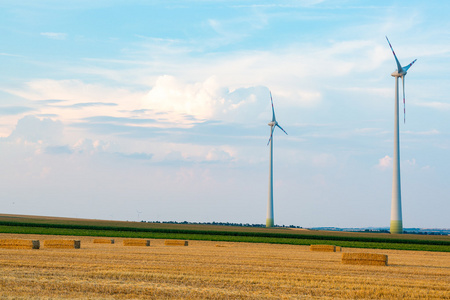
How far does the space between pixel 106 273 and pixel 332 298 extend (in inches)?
414

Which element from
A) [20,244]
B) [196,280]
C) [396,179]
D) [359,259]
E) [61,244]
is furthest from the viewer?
[396,179]

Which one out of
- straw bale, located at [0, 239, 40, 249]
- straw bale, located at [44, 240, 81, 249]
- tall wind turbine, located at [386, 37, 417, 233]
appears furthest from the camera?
tall wind turbine, located at [386, 37, 417, 233]

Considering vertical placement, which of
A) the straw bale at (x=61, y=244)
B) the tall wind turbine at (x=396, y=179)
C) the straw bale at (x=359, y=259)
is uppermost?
the tall wind turbine at (x=396, y=179)

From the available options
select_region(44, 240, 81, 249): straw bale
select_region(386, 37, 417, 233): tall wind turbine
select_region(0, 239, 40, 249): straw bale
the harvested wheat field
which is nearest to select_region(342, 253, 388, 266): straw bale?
the harvested wheat field

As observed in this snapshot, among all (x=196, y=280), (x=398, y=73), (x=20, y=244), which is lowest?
(x=196, y=280)

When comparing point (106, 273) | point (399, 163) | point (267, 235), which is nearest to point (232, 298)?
point (106, 273)

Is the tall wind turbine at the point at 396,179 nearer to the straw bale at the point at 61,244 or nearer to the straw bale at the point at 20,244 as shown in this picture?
the straw bale at the point at 61,244

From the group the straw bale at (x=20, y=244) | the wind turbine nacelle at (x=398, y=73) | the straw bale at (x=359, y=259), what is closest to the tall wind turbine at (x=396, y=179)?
the wind turbine nacelle at (x=398, y=73)

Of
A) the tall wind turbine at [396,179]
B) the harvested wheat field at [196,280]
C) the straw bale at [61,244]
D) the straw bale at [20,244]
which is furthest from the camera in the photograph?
the tall wind turbine at [396,179]

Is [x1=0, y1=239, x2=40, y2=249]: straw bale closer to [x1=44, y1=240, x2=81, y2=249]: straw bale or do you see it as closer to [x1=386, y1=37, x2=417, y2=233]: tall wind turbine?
[x1=44, y1=240, x2=81, y2=249]: straw bale

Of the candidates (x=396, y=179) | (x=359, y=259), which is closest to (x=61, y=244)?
(x=359, y=259)

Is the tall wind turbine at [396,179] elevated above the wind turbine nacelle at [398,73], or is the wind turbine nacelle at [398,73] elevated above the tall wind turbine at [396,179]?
the wind turbine nacelle at [398,73]

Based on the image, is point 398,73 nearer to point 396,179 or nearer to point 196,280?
point 396,179

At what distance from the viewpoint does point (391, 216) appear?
112 metres
